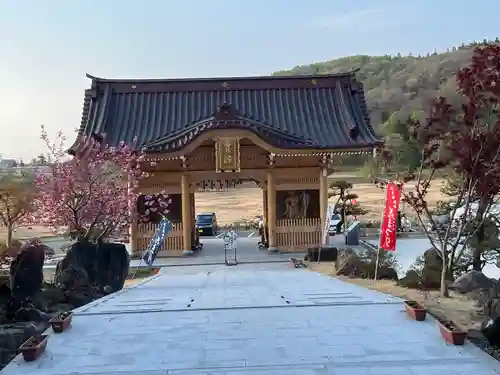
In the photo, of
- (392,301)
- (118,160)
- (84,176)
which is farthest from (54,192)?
(392,301)

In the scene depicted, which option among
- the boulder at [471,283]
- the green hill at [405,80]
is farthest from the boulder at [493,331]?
the green hill at [405,80]

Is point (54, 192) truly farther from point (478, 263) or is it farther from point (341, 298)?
point (478, 263)

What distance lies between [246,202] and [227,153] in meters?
32.9

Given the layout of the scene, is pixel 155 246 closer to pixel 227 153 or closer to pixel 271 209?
pixel 227 153

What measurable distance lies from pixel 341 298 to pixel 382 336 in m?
2.82

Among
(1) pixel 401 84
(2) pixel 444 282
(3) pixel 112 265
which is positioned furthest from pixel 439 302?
(1) pixel 401 84

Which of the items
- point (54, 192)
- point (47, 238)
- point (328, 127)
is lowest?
point (47, 238)

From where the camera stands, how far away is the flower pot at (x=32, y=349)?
6457 millimetres

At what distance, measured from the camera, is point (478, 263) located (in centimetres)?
1334

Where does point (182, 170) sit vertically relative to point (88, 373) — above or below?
above

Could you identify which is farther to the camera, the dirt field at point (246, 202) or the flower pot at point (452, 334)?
the dirt field at point (246, 202)

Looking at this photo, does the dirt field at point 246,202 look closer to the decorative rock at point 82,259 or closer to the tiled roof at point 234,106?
the tiled roof at point 234,106

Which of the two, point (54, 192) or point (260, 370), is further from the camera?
point (54, 192)

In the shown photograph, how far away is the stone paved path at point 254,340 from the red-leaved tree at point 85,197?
3481mm
